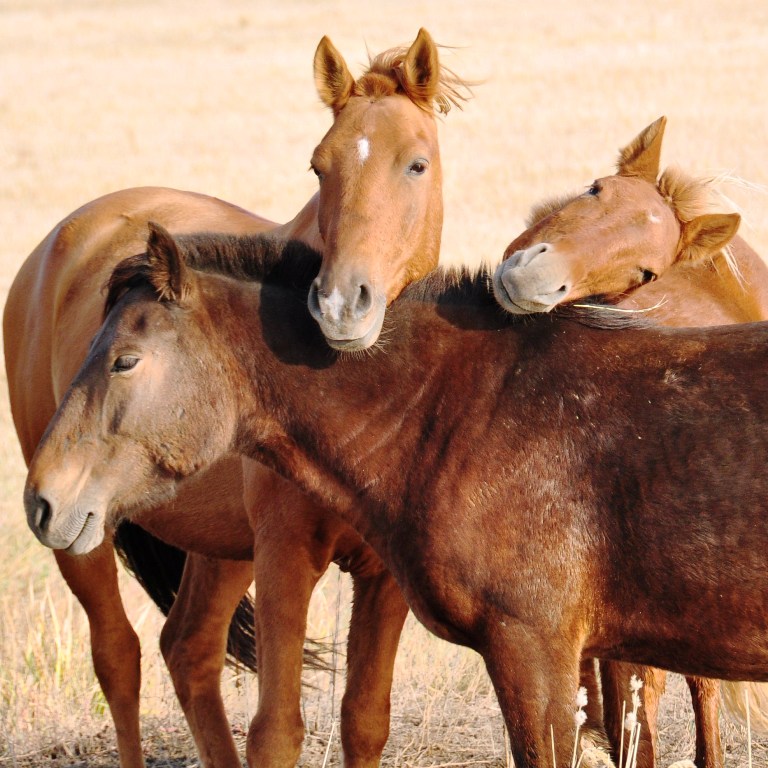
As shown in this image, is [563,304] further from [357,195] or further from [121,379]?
[121,379]

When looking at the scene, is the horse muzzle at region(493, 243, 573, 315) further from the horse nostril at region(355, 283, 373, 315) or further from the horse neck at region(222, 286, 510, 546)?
the horse nostril at region(355, 283, 373, 315)

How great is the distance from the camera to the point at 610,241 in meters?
4.09

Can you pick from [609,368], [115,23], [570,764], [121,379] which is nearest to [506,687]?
[570,764]

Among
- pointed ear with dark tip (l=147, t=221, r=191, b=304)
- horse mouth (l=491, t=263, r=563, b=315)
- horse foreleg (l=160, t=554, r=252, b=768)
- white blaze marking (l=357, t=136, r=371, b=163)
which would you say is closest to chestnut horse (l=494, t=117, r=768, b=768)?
horse mouth (l=491, t=263, r=563, b=315)

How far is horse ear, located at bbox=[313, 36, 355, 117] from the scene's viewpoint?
4.46m

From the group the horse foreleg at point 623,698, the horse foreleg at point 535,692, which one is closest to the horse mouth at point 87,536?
the horse foreleg at point 535,692

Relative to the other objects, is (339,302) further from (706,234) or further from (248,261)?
(706,234)

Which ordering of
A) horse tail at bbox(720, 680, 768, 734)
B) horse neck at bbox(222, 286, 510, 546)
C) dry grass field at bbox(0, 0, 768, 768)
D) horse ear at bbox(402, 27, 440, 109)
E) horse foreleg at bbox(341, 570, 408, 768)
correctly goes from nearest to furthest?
horse neck at bbox(222, 286, 510, 546), horse ear at bbox(402, 27, 440, 109), horse foreleg at bbox(341, 570, 408, 768), horse tail at bbox(720, 680, 768, 734), dry grass field at bbox(0, 0, 768, 768)

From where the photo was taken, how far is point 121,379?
11.9ft

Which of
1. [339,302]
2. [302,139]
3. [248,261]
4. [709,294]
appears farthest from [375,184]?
[302,139]

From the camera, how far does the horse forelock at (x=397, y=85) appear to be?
447cm

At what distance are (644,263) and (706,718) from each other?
2109 millimetres

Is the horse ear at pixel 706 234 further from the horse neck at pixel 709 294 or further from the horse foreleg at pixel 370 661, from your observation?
the horse foreleg at pixel 370 661

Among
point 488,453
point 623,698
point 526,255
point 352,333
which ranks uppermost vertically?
point 526,255
